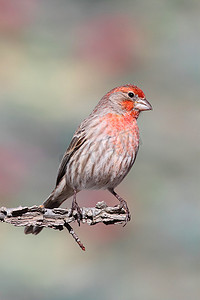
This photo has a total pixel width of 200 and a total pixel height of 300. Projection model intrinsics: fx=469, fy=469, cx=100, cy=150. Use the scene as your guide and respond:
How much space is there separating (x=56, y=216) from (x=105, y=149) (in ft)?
3.60

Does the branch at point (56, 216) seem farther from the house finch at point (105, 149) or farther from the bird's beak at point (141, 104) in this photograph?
the bird's beak at point (141, 104)

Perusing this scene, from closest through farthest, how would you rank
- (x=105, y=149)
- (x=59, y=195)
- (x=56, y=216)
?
(x=56, y=216) < (x=105, y=149) < (x=59, y=195)

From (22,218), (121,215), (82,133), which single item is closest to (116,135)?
(82,133)

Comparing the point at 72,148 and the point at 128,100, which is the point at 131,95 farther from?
the point at 72,148

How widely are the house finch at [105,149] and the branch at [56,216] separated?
0.88 m

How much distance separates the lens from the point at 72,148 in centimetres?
245

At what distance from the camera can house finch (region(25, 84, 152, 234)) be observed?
87.7 inches

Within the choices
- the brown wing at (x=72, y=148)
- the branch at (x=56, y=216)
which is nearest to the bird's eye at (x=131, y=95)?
the brown wing at (x=72, y=148)

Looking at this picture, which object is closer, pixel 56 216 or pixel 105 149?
pixel 56 216

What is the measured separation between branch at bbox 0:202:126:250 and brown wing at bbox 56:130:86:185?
44.8 inches

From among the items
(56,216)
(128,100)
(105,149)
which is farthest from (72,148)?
(56,216)

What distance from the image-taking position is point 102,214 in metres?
1.27

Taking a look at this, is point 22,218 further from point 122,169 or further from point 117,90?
point 117,90

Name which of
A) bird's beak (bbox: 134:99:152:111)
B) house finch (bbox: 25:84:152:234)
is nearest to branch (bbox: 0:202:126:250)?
house finch (bbox: 25:84:152:234)
